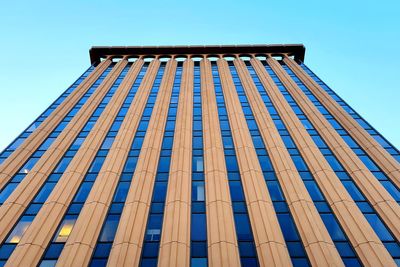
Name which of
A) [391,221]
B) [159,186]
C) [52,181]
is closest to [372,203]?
[391,221]

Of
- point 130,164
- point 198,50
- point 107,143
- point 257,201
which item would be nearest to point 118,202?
point 130,164

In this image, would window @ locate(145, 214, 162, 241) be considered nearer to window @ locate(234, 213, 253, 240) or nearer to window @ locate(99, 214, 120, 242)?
window @ locate(99, 214, 120, 242)

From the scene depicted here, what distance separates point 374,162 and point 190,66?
34.8 metres

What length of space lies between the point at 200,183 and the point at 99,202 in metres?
7.16

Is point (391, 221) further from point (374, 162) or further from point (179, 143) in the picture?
point (179, 143)

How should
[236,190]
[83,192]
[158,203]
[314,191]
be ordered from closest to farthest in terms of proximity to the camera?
[158,203]
[314,191]
[83,192]
[236,190]

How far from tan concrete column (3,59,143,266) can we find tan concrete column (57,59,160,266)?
4.31 feet

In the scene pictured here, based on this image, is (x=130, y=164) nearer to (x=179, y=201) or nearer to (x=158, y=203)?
(x=158, y=203)

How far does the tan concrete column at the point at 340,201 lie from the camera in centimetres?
1717

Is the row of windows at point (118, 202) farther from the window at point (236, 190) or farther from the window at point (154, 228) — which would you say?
the window at point (236, 190)

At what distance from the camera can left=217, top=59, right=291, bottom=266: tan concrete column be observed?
682 inches

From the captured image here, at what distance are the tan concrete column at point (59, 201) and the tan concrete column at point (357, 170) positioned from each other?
65.4 ft

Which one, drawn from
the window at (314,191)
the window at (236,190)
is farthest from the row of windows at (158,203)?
the window at (314,191)

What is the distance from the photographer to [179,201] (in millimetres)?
21547
